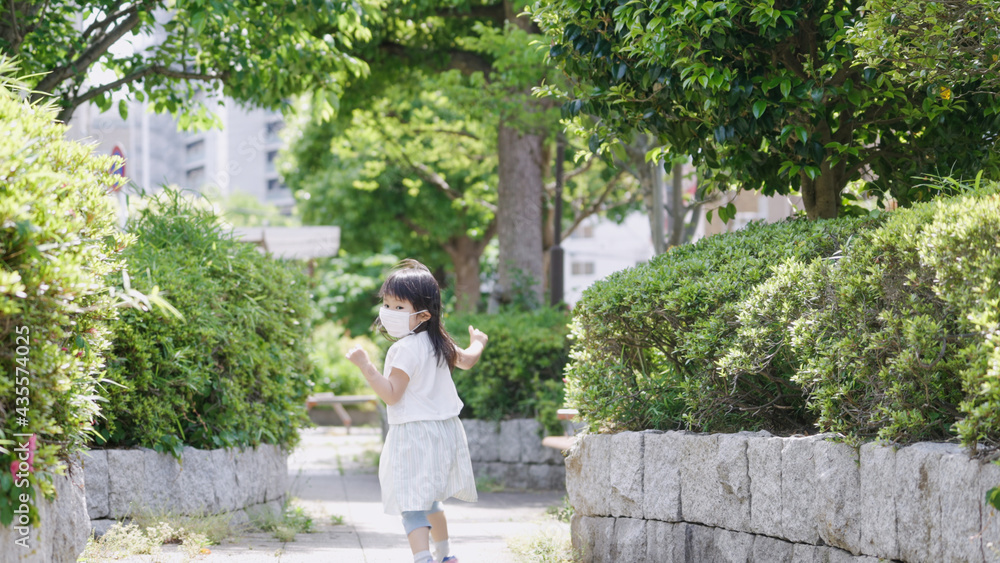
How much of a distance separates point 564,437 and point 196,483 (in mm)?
3503

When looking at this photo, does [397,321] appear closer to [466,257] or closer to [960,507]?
[960,507]

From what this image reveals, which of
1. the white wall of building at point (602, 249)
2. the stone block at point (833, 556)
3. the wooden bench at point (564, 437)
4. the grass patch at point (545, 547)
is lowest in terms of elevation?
the grass patch at point (545, 547)

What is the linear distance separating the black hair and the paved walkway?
146cm

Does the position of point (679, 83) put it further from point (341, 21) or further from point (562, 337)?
point (562, 337)

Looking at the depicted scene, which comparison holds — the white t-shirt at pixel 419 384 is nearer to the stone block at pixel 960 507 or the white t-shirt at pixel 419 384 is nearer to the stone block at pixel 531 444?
the stone block at pixel 960 507

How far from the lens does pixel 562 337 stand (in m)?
9.47

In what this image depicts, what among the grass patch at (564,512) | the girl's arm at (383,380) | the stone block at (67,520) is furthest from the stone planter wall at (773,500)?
the stone block at (67,520)

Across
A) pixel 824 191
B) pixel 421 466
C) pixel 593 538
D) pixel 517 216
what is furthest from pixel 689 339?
pixel 517 216

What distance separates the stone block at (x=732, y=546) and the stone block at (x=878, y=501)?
2.21 ft

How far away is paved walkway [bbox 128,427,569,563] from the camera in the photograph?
5070mm

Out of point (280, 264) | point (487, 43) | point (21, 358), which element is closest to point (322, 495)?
point (280, 264)

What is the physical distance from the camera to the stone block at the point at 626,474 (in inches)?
178

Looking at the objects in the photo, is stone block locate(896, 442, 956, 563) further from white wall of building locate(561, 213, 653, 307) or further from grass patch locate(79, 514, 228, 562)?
white wall of building locate(561, 213, 653, 307)

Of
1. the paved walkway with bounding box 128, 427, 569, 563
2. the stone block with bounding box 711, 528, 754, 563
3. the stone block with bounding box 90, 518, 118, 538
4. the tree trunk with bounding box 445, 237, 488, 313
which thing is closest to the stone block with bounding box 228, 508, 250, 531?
the paved walkway with bounding box 128, 427, 569, 563
